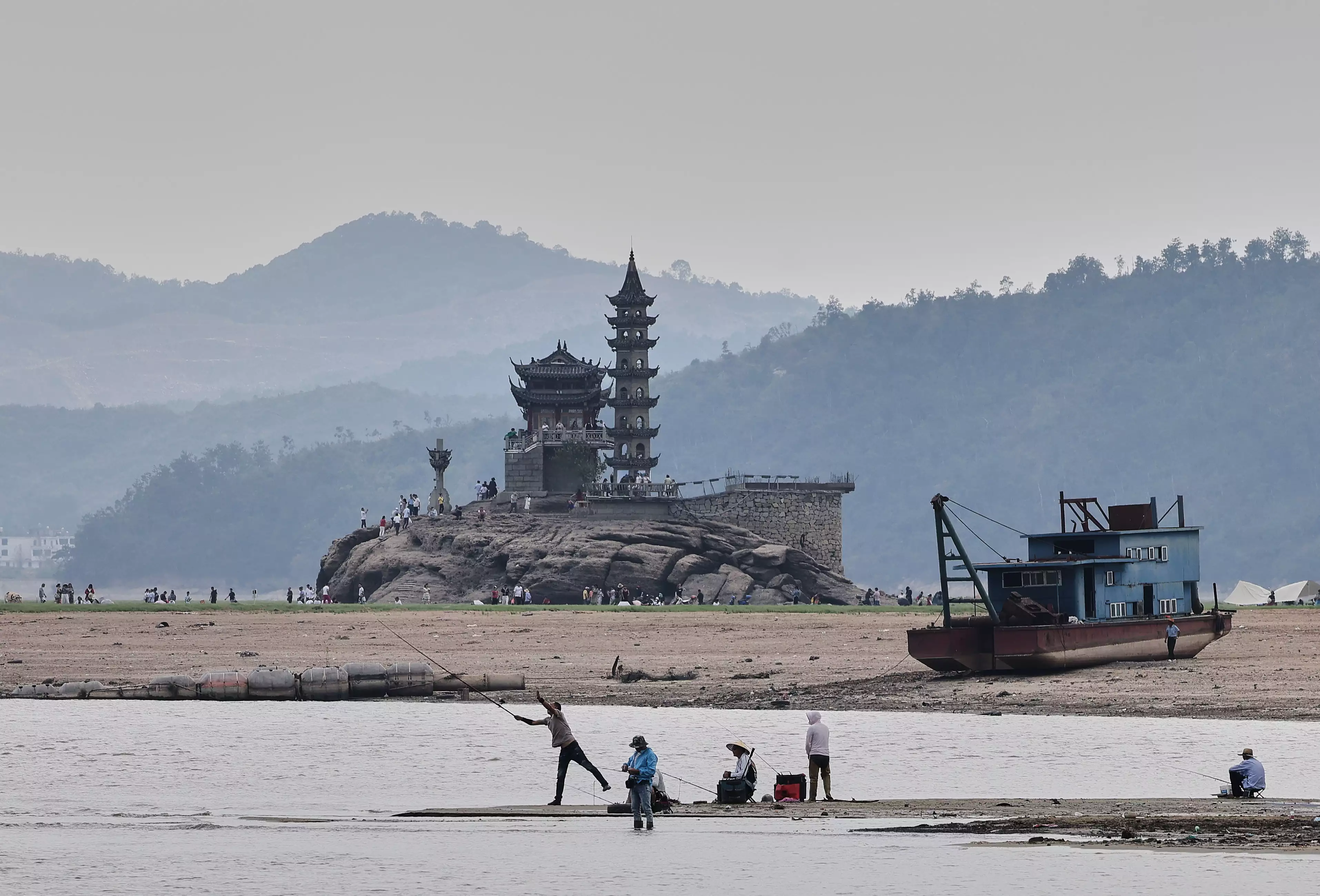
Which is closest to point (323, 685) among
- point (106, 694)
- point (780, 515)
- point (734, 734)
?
point (106, 694)

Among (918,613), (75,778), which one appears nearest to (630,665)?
(75,778)

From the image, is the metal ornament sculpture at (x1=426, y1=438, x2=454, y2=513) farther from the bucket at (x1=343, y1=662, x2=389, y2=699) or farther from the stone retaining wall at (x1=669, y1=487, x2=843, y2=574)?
the bucket at (x1=343, y1=662, x2=389, y2=699)

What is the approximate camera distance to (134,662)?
55.3 meters

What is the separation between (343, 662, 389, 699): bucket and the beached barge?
1293cm

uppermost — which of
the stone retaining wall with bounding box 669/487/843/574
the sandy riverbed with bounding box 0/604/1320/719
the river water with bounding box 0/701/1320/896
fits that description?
the stone retaining wall with bounding box 669/487/843/574

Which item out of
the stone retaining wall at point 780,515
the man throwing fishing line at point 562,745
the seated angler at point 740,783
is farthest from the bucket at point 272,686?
the stone retaining wall at point 780,515

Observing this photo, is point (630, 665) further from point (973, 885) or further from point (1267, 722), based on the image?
point (973, 885)

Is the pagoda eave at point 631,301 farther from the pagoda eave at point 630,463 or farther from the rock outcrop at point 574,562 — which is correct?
the rock outcrop at point 574,562

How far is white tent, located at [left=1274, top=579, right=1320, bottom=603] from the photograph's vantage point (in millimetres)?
92125

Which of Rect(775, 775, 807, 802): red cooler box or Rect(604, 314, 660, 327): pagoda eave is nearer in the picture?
Rect(775, 775, 807, 802): red cooler box

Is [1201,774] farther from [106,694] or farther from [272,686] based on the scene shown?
[106,694]

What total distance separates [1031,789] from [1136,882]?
28.8ft

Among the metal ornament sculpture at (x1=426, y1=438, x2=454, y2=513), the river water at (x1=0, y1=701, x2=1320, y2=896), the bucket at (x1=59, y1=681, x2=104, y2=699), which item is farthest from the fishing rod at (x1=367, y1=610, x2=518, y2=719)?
the metal ornament sculpture at (x1=426, y1=438, x2=454, y2=513)

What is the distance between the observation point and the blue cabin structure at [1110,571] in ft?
163
